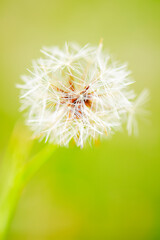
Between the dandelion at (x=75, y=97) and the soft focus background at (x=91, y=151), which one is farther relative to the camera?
the soft focus background at (x=91, y=151)

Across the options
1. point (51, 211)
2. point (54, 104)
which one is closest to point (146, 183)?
point (51, 211)

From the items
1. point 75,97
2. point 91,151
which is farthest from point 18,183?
point 91,151

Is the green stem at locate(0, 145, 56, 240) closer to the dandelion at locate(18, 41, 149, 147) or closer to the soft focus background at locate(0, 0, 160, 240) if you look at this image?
the dandelion at locate(18, 41, 149, 147)

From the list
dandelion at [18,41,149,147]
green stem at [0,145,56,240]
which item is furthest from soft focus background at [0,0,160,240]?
dandelion at [18,41,149,147]

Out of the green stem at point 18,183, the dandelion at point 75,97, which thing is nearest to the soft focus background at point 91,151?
the green stem at point 18,183

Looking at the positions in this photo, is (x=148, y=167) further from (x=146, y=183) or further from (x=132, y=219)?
(x=132, y=219)

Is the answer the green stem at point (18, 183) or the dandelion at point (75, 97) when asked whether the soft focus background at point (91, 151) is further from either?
the dandelion at point (75, 97)

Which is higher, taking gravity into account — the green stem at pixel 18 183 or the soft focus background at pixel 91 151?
the soft focus background at pixel 91 151
